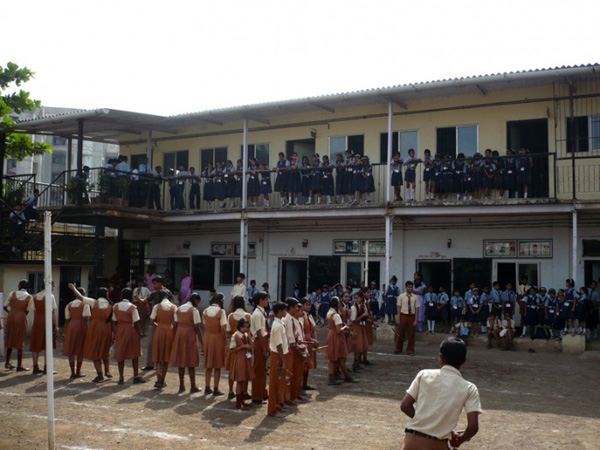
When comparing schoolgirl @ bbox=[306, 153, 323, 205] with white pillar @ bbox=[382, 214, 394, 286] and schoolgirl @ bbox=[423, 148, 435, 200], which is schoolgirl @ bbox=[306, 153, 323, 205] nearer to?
white pillar @ bbox=[382, 214, 394, 286]

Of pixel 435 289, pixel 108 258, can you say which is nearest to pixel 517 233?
pixel 435 289

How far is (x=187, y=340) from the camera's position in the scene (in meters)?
11.0

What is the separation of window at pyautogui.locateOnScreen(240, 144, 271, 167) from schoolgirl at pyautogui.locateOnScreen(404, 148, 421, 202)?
17.6 feet

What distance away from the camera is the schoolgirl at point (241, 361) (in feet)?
31.6

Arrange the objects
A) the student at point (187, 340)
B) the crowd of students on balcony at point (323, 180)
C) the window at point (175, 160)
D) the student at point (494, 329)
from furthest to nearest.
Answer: the window at point (175, 160) < the crowd of students on balcony at point (323, 180) < the student at point (494, 329) < the student at point (187, 340)

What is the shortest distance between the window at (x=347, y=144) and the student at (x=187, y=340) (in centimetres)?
1007

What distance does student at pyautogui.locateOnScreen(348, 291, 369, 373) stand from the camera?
42.1 feet

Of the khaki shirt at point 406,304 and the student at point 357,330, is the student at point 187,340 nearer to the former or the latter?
the student at point 357,330

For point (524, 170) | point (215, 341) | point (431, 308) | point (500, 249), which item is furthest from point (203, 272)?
point (215, 341)

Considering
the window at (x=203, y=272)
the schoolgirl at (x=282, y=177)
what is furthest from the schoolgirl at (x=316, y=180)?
the window at (x=203, y=272)

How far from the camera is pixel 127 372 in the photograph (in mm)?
12891

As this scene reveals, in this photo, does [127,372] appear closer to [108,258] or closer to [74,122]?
[74,122]

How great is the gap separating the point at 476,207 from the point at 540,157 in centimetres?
223

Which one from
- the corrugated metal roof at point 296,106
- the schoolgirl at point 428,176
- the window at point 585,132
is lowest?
the schoolgirl at point 428,176
